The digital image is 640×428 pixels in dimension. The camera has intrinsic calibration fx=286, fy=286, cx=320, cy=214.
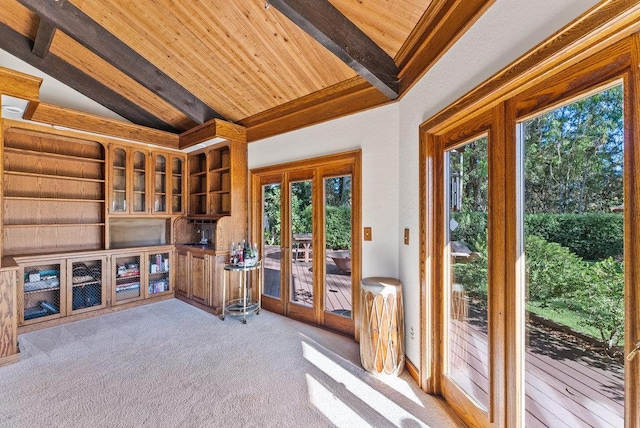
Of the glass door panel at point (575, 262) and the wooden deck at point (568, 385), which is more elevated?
the glass door panel at point (575, 262)

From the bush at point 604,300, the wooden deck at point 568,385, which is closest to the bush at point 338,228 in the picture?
the wooden deck at point 568,385

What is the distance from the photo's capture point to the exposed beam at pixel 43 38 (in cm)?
312

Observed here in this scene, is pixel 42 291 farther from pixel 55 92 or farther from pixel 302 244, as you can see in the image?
pixel 302 244

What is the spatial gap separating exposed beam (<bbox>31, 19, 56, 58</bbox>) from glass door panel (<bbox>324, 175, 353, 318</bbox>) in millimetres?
3415

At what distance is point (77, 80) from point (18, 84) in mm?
1422

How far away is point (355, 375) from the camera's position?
8.20ft

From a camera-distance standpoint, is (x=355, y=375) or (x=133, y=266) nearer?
(x=355, y=375)

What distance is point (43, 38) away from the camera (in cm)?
332

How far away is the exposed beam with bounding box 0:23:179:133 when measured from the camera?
3509mm

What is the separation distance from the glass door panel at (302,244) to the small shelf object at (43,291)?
2.93 metres

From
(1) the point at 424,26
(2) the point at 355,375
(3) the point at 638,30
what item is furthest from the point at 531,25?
(2) the point at 355,375

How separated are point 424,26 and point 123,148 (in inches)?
166

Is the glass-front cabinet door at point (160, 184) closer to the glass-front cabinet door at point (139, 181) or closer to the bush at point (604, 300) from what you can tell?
the glass-front cabinet door at point (139, 181)

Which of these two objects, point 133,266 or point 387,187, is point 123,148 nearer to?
point 133,266
